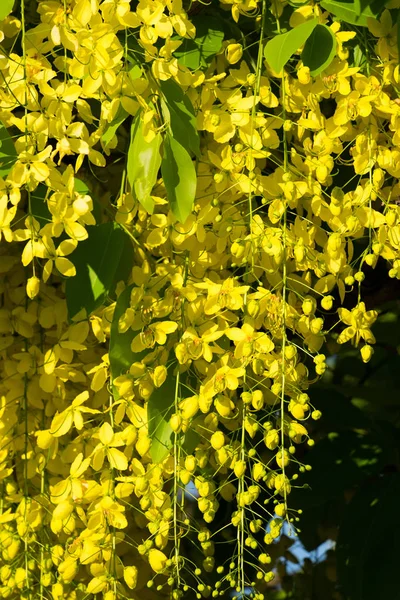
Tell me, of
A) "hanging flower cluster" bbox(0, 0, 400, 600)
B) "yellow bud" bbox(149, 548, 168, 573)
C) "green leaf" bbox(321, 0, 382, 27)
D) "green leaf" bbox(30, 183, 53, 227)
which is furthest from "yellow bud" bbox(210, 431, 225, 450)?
"green leaf" bbox(321, 0, 382, 27)

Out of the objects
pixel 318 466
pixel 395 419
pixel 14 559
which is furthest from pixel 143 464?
pixel 395 419

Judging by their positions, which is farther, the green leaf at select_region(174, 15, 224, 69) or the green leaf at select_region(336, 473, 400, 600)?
the green leaf at select_region(336, 473, 400, 600)

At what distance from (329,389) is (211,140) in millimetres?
561

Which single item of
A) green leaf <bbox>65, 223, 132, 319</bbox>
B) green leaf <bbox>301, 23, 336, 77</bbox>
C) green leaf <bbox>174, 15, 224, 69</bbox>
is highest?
green leaf <bbox>301, 23, 336, 77</bbox>

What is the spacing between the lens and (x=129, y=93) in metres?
0.78

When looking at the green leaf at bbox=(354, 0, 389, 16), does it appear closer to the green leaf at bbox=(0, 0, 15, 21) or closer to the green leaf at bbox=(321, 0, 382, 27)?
the green leaf at bbox=(321, 0, 382, 27)

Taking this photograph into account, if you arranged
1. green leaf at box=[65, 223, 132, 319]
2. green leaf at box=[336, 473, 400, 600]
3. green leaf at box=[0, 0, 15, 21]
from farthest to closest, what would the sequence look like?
green leaf at box=[336, 473, 400, 600] < green leaf at box=[65, 223, 132, 319] < green leaf at box=[0, 0, 15, 21]

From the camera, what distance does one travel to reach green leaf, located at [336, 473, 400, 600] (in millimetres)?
1185

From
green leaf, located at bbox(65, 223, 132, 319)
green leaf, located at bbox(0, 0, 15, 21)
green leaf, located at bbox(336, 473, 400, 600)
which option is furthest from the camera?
green leaf, located at bbox(336, 473, 400, 600)

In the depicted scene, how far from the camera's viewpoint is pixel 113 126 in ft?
2.73

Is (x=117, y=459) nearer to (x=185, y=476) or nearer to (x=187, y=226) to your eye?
(x=185, y=476)

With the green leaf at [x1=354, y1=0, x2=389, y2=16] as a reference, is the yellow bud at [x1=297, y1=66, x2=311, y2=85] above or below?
below

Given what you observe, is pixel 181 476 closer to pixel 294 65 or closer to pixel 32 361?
pixel 32 361

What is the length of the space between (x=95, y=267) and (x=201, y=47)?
23 centimetres
